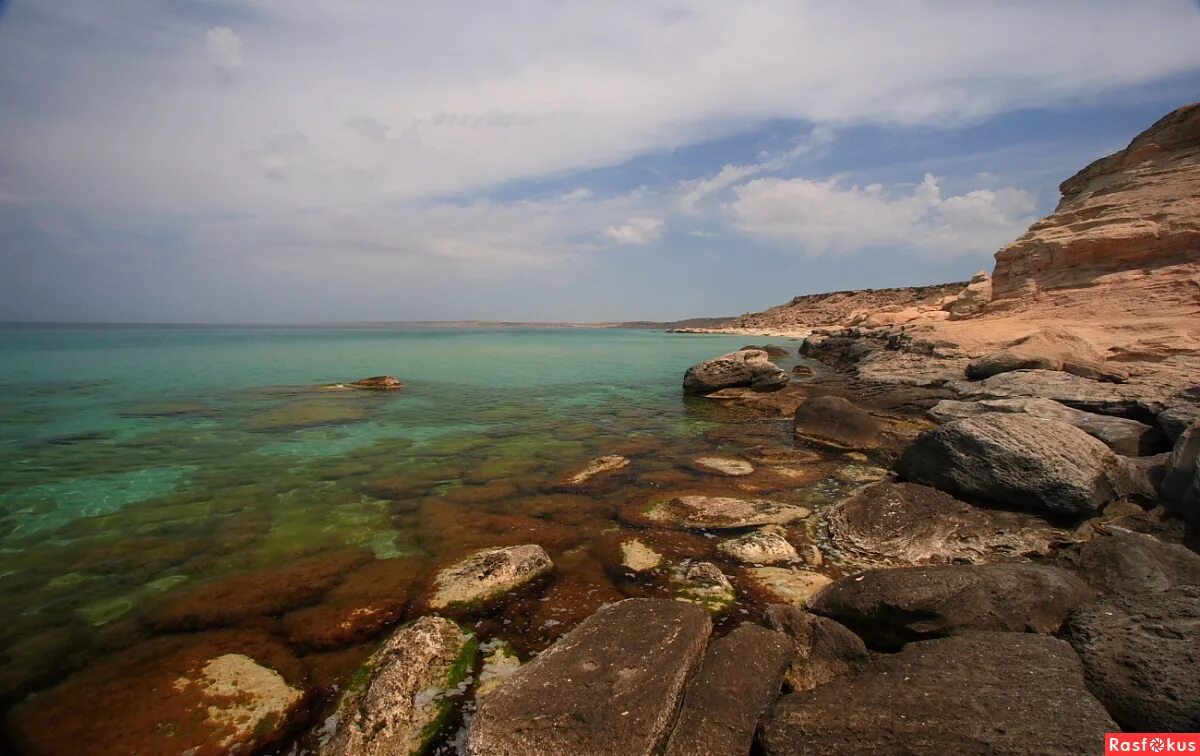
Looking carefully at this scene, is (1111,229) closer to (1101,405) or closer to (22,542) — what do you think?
(1101,405)

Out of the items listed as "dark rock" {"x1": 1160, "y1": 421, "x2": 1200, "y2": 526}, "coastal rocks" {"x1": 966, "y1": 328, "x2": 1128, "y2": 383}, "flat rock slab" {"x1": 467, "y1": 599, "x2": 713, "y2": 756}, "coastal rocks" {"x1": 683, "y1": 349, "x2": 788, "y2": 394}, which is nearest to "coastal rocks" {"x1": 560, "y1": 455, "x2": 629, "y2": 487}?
"flat rock slab" {"x1": 467, "y1": 599, "x2": 713, "y2": 756}

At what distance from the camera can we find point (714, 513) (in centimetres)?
786

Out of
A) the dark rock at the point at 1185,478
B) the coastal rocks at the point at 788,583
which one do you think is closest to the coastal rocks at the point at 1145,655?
the coastal rocks at the point at 788,583

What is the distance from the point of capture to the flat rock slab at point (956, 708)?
2.94 metres

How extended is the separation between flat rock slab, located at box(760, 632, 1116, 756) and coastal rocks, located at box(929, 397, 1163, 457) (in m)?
6.71

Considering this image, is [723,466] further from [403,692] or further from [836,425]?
[403,692]

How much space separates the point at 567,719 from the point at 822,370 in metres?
30.7

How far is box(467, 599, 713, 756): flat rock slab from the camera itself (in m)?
3.18

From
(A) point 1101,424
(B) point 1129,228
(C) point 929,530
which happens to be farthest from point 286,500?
(B) point 1129,228

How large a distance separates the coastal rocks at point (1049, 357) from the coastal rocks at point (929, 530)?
10.7 m

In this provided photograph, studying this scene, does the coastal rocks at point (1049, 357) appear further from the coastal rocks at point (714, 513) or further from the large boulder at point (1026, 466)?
the coastal rocks at point (714, 513)

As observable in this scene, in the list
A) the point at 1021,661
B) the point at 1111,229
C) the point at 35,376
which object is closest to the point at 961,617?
the point at 1021,661

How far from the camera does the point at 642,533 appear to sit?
24.3 feet

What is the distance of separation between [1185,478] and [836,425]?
596 cm
